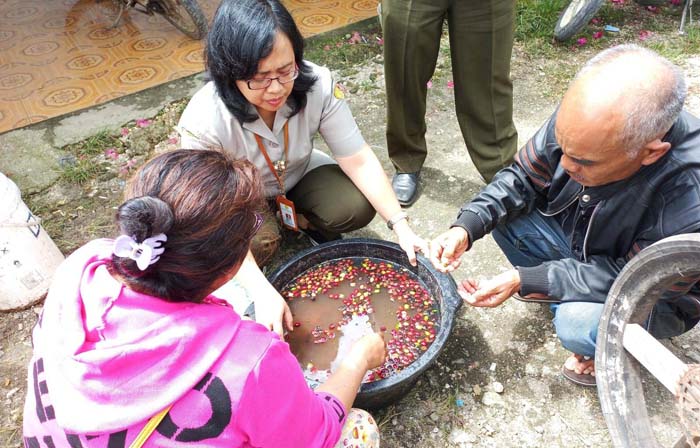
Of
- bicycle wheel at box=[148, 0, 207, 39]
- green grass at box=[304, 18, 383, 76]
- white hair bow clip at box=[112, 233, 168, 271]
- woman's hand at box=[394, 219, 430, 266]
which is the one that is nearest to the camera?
white hair bow clip at box=[112, 233, 168, 271]

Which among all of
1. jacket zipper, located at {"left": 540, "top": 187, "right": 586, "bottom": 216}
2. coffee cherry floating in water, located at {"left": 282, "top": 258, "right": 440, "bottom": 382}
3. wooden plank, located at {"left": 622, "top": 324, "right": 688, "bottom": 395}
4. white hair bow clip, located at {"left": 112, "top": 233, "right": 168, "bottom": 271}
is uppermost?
white hair bow clip, located at {"left": 112, "top": 233, "right": 168, "bottom": 271}

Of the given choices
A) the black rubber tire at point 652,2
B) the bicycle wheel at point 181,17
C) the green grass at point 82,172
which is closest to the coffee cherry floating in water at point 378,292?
the green grass at point 82,172

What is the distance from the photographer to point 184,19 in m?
4.27

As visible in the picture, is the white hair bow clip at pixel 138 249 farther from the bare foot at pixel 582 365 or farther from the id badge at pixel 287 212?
the bare foot at pixel 582 365

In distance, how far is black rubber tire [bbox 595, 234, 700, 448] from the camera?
4.31 ft

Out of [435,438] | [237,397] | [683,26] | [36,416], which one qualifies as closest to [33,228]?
[36,416]

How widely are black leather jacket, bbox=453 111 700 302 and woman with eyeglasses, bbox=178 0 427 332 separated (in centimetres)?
39

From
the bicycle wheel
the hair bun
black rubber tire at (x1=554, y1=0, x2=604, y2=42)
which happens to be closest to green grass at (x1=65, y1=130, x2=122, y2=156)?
the bicycle wheel

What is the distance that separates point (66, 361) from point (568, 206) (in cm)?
155

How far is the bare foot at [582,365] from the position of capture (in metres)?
1.88

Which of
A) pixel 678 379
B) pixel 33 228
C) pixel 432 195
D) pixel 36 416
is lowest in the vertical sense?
pixel 432 195

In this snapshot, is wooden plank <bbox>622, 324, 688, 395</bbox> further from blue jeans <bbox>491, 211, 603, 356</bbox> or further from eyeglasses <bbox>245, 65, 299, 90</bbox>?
eyeglasses <bbox>245, 65, 299, 90</bbox>

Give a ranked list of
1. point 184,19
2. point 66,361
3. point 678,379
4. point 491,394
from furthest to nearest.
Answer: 1. point 184,19
2. point 491,394
3. point 678,379
4. point 66,361

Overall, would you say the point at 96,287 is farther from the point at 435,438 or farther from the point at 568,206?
the point at 568,206
